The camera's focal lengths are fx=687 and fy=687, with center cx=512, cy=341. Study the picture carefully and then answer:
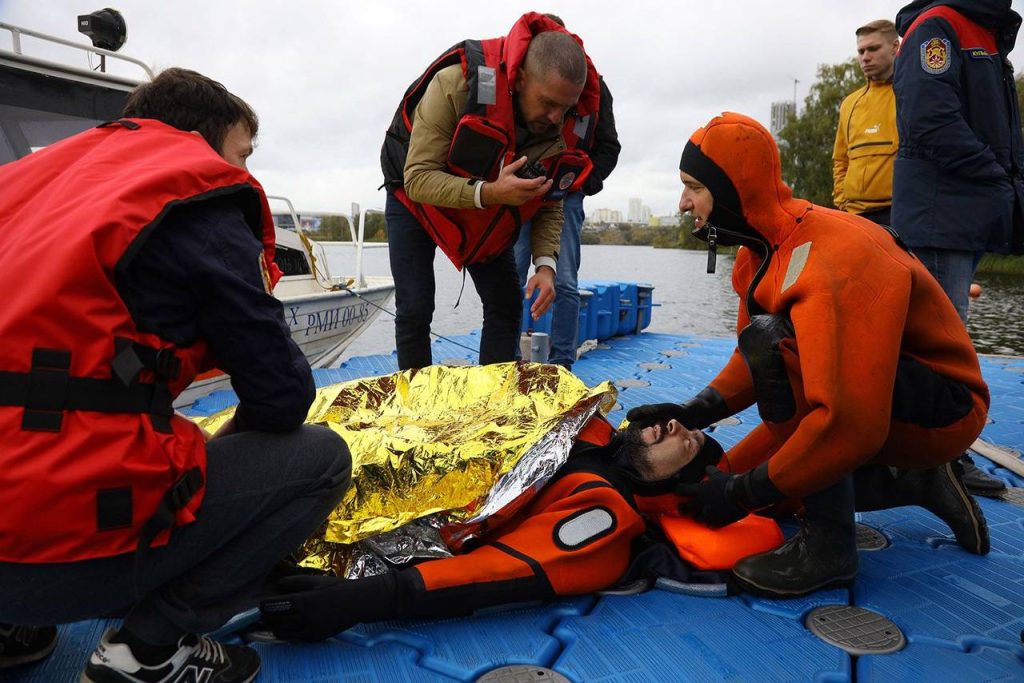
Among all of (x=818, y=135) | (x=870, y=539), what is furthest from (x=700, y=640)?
(x=818, y=135)

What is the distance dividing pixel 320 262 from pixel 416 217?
478cm

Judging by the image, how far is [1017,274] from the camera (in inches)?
826

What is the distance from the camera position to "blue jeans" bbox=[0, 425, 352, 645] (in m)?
1.17

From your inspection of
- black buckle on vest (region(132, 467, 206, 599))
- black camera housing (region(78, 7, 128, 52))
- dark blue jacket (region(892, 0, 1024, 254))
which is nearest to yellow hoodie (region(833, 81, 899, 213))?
dark blue jacket (region(892, 0, 1024, 254))

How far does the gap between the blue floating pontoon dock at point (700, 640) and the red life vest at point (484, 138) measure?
155 cm

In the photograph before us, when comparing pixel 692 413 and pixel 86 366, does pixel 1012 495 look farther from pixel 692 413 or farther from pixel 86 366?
pixel 86 366

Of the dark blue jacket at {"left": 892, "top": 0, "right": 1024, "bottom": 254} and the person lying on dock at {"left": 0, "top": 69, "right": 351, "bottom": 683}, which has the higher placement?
the dark blue jacket at {"left": 892, "top": 0, "right": 1024, "bottom": 254}

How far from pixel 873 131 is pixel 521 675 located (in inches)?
127

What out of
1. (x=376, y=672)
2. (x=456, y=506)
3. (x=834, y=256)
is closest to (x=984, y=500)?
(x=834, y=256)

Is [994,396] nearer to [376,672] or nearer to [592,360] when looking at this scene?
[592,360]

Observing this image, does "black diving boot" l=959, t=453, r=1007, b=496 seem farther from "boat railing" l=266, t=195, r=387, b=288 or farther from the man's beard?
"boat railing" l=266, t=195, r=387, b=288

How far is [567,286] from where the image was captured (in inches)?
154

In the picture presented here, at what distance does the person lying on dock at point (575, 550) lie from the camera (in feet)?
5.20

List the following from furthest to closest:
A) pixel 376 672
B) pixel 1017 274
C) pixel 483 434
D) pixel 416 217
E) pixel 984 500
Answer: pixel 1017 274 → pixel 416 217 → pixel 984 500 → pixel 483 434 → pixel 376 672
